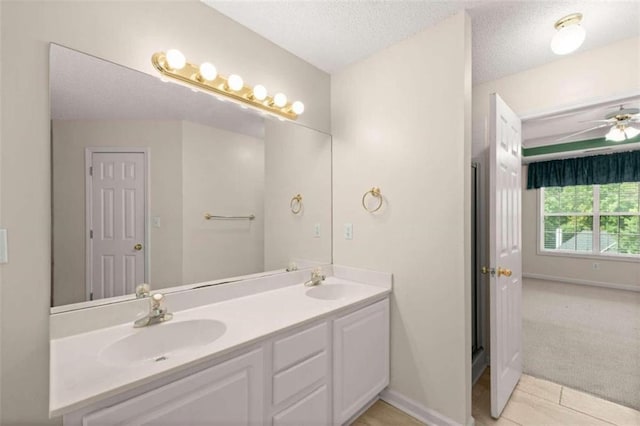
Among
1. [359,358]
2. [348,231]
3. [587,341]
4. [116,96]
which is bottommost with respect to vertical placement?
A: [587,341]

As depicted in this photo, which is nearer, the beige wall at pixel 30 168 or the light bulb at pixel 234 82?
the beige wall at pixel 30 168

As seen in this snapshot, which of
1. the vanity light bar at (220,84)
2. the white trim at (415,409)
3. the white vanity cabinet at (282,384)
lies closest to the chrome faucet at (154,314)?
the white vanity cabinet at (282,384)

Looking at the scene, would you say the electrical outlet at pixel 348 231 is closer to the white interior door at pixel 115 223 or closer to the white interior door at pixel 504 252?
the white interior door at pixel 504 252

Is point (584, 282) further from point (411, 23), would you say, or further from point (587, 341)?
point (411, 23)

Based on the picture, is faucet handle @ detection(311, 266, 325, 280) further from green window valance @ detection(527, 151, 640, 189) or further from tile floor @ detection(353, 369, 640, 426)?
green window valance @ detection(527, 151, 640, 189)

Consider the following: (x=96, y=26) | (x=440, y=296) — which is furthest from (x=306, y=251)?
(x=96, y=26)

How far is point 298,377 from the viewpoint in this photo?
1.38 meters

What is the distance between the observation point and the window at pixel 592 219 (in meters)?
4.98

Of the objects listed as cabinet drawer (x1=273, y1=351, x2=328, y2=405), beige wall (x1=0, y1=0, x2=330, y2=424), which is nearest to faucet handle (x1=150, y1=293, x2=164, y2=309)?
beige wall (x1=0, y1=0, x2=330, y2=424)

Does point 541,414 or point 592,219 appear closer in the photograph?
point 541,414

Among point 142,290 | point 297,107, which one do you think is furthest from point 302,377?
point 297,107

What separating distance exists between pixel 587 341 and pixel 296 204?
10.9 ft

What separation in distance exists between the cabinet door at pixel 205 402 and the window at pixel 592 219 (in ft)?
22.1

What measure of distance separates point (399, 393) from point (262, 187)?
1.67 meters
